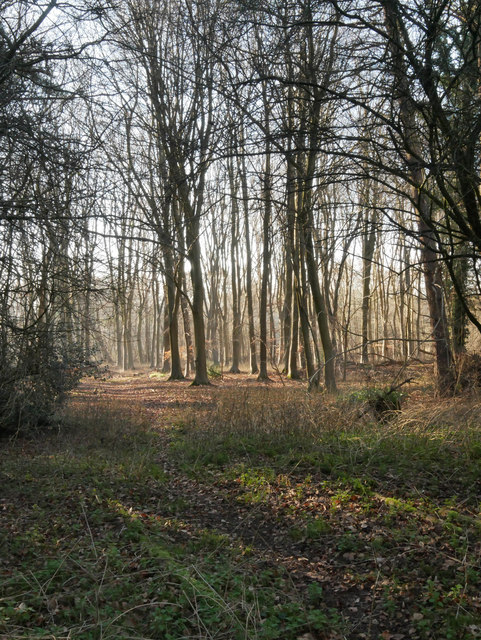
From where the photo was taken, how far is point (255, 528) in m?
5.56

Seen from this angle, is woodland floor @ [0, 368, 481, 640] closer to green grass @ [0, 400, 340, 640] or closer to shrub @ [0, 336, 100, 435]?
green grass @ [0, 400, 340, 640]

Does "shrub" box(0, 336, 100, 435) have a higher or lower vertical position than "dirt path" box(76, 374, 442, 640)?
higher

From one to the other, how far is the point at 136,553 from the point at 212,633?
4.85 ft

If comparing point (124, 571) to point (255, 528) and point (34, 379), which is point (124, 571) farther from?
point (34, 379)

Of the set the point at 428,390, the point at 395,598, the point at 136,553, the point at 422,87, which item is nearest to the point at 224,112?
the point at 422,87

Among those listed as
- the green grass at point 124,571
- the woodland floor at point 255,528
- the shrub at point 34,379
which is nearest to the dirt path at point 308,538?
the woodland floor at point 255,528

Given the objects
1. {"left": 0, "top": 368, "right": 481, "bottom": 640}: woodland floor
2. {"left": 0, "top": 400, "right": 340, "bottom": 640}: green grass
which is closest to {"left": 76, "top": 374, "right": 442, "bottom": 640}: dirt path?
{"left": 0, "top": 368, "right": 481, "bottom": 640}: woodland floor

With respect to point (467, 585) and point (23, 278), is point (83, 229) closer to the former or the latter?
point (23, 278)

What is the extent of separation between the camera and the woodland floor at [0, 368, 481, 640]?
3.72m

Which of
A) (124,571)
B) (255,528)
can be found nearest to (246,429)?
(255,528)

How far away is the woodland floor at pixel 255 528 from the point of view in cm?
372

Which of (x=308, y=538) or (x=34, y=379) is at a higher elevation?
(x=34, y=379)

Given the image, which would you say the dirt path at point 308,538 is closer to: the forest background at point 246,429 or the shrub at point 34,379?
the forest background at point 246,429

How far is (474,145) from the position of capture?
492cm
